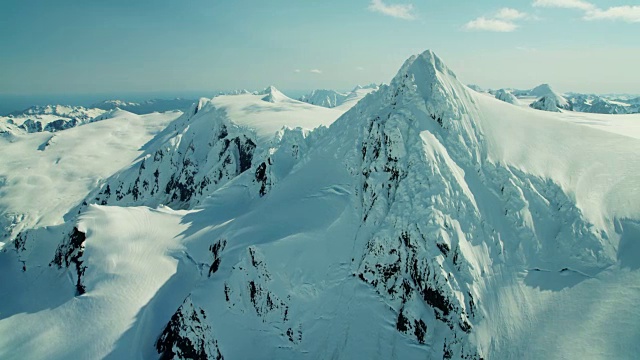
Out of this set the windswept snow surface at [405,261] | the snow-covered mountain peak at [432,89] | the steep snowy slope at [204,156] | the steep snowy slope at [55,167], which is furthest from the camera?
the steep snowy slope at [55,167]

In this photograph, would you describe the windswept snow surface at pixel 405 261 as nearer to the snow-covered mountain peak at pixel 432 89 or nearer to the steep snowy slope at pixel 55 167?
the snow-covered mountain peak at pixel 432 89

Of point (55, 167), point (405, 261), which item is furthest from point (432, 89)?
point (55, 167)

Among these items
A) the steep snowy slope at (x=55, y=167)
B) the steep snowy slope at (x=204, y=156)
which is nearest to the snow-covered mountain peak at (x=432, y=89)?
the steep snowy slope at (x=204, y=156)

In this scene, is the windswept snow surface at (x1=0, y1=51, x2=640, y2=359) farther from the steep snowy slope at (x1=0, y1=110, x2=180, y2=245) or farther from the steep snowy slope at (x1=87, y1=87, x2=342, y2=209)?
the steep snowy slope at (x1=0, y1=110, x2=180, y2=245)

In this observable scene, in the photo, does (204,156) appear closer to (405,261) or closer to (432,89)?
(432,89)

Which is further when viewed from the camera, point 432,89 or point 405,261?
point 432,89

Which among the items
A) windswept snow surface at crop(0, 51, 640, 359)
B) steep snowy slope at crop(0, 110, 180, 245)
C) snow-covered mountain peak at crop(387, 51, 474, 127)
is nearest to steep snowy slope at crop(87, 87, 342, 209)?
steep snowy slope at crop(0, 110, 180, 245)

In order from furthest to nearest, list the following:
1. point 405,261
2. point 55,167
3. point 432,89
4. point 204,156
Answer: point 55,167, point 204,156, point 432,89, point 405,261

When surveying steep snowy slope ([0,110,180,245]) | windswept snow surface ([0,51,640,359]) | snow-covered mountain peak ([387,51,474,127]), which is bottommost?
steep snowy slope ([0,110,180,245])
